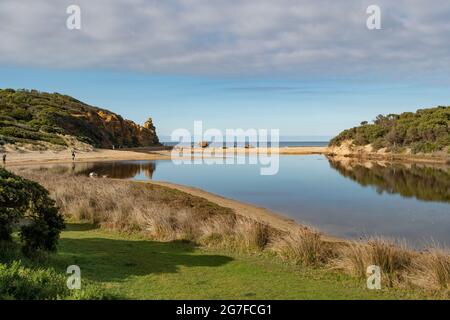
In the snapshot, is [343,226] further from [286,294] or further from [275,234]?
[286,294]

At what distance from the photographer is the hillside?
6019 centimetres

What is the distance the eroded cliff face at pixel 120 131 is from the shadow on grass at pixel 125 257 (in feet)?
239

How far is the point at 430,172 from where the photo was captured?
1604 inches

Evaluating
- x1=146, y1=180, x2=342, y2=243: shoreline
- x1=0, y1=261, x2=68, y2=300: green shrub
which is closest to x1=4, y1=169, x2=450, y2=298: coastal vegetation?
x1=0, y1=261, x2=68, y2=300: green shrub

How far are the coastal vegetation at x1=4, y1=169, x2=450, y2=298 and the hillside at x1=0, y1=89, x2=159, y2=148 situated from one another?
1821 inches

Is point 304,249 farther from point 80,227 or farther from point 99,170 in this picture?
point 99,170

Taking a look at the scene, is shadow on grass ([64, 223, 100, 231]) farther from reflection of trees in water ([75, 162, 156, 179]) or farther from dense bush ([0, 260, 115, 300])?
reflection of trees in water ([75, 162, 156, 179])

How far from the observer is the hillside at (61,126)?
60.2 m

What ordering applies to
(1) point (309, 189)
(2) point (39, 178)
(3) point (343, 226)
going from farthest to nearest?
(1) point (309, 189)
(2) point (39, 178)
(3) point (343, 226)

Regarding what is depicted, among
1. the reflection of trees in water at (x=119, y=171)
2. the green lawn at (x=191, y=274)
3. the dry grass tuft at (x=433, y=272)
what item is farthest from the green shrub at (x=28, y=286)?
the reflection of trees in water at (x=119, y=171)

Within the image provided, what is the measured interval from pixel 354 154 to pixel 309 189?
47.2 meters

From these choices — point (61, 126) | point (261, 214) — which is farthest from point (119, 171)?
point (61, 126)

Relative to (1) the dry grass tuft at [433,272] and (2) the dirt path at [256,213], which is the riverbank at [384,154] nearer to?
(2) the dirt path at [256,213]
